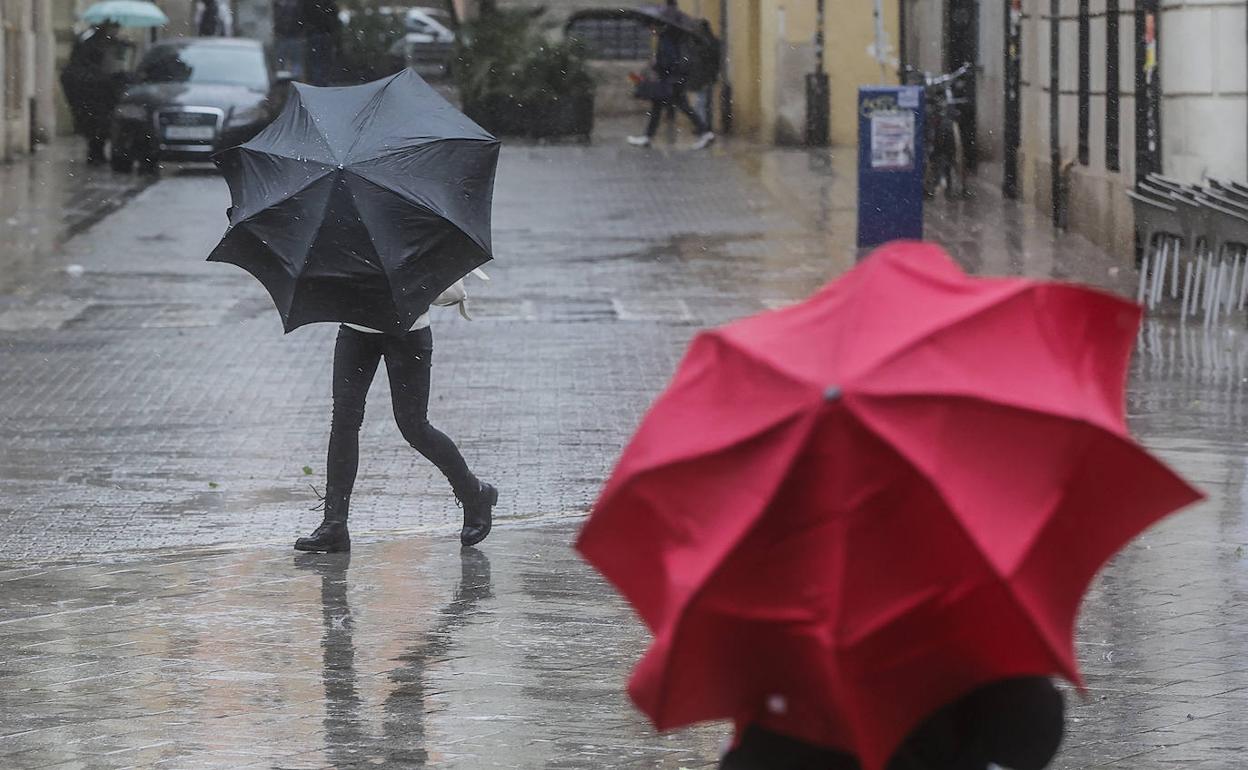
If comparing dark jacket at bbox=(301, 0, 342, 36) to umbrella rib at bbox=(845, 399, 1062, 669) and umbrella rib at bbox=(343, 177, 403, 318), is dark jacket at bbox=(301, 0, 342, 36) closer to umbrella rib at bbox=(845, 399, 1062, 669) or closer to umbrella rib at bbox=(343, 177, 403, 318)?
umbrella rib at bbox=(343, 177, 403, 318)

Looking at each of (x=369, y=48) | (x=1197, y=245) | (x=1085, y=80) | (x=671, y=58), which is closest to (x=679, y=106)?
(x=671, y=58)

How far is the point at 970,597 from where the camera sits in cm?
281

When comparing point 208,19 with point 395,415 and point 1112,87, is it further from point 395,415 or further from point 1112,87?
point 395,415

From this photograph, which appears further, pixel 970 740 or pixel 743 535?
pixel 970 740

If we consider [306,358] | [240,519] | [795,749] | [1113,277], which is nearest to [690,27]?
[1113,277]

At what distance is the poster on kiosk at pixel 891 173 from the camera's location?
1870cm

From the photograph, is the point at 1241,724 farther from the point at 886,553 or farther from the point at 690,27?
the point at 690,27

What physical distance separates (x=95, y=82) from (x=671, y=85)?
8.36 m

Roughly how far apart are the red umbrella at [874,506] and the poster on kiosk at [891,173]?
1583 centimetres

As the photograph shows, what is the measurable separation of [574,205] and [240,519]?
46.3 ft

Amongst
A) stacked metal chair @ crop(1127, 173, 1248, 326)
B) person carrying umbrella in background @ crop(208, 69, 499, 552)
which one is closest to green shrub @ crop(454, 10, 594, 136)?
stacked metal chair @ crop(1127, 173, 1248, 326)

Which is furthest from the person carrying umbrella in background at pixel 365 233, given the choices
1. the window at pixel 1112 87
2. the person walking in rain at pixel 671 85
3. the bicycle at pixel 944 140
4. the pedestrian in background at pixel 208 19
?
the pedestrian in background at pixel 208 19

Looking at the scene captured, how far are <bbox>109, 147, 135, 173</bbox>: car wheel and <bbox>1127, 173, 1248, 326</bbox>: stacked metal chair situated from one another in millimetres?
15533

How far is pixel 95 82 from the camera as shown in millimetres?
29719
